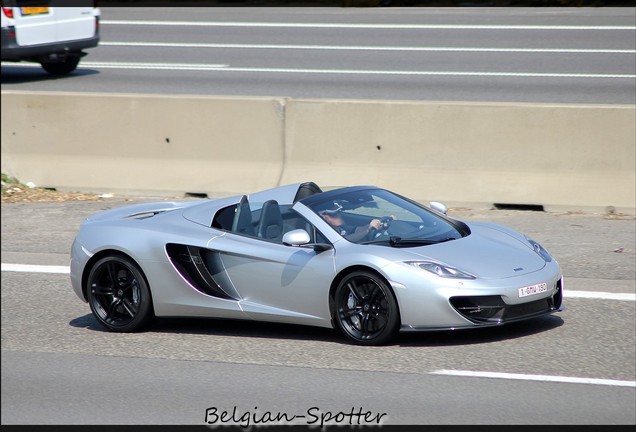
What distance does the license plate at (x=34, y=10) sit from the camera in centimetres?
1906

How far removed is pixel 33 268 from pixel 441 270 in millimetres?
5029

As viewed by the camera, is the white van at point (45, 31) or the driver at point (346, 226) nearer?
the driver at point (346, 226)

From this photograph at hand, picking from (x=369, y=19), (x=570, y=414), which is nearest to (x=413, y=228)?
(x=570, y=414)

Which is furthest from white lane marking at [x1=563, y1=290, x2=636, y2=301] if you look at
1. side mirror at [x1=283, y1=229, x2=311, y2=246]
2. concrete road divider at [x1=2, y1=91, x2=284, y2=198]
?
Result: concrete road divider at [x1=2, y1=91, x2=284, y2=198]

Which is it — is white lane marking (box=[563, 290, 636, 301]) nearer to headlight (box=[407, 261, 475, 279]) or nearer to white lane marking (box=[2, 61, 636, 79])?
headlight (box=[407, 261, 475, 279])

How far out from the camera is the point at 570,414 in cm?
592

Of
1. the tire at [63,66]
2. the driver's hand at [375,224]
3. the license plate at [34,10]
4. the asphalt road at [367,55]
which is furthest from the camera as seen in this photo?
the tire at [63,66]

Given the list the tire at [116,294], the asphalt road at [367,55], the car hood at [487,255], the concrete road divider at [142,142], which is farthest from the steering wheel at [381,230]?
the asphalt road at [367,55]

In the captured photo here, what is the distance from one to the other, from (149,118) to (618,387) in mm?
8264

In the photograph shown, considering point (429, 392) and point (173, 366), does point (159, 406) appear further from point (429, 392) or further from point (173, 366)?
point (429, 392)

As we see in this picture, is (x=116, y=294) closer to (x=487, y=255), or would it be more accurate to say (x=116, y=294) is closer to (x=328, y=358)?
(x=328, y=358)

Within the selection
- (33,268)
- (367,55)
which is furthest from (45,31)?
(33,268)

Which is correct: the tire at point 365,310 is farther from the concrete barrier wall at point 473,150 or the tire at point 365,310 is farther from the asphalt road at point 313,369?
the concrete barrier wall at point 473,150

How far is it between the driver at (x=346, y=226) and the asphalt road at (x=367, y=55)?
31.3 feet
